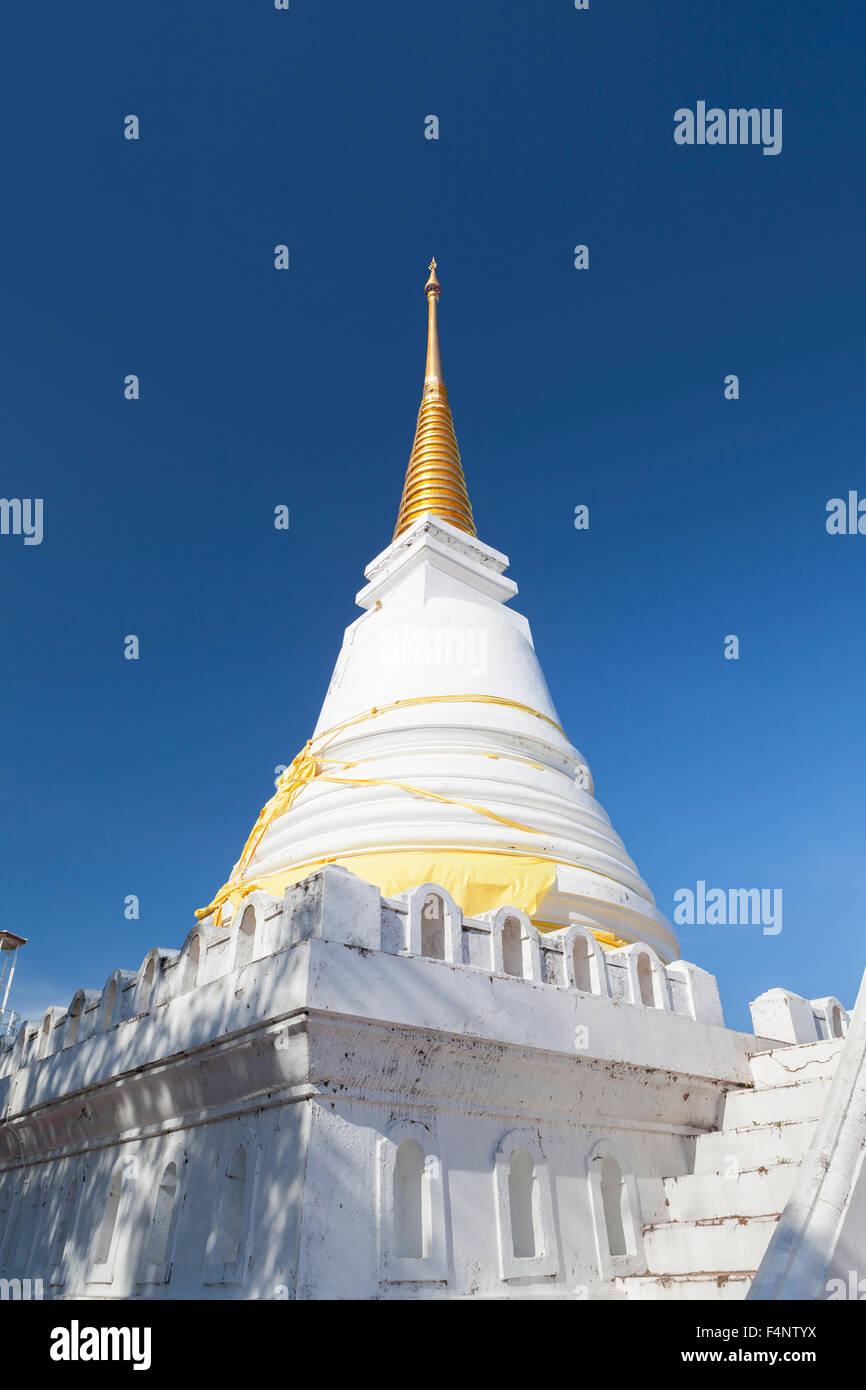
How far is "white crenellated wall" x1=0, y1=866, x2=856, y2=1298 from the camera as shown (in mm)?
6227

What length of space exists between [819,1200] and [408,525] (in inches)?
569

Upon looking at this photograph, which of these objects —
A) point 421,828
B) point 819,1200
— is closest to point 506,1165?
point 819,1200

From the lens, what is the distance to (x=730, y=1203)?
7.50 m

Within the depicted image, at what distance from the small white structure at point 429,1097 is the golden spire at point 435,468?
27.5ft

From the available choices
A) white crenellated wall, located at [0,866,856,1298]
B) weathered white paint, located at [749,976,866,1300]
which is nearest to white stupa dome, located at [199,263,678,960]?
white crenellated wall, located at [0,866,856,1298]

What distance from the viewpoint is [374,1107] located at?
651cm

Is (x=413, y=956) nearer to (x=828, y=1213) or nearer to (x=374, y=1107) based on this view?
(x=374, y=1107)

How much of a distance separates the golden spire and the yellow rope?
564 centimetres

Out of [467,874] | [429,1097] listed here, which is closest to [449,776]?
[467,874]

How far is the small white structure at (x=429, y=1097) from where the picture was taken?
618 centimetres

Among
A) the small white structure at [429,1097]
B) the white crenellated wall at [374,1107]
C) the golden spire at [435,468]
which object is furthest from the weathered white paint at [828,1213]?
the golden spire at [435,468]
